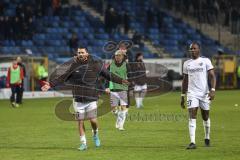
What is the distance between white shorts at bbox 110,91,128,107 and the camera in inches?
862

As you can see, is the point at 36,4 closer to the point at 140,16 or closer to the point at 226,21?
the point at 140,16

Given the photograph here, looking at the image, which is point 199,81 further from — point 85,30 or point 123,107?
point 85,30

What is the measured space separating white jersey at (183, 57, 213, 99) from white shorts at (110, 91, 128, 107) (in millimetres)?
5367

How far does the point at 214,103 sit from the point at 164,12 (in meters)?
20.1

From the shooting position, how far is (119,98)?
22188mm

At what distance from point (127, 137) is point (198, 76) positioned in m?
3.37

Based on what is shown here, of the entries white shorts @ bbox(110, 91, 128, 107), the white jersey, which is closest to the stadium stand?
white shorts @ bbox(110, 91, 128, 107)

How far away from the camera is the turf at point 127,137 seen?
1527 cm

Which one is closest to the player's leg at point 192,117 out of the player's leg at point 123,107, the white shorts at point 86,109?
the white shorts at point 86,109

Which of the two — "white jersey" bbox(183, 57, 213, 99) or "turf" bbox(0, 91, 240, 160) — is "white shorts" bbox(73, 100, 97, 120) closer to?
"turf" bbox(0, 91, 240, 160)

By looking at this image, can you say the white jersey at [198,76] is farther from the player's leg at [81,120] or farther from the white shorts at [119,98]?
the white shorts at [119,98]

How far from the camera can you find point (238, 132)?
2016 cm

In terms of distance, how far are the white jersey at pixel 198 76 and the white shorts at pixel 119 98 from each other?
211 inches


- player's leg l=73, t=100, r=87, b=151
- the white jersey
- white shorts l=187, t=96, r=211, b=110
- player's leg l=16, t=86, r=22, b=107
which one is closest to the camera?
player's leg l=73, t=100, r=87, b=151
